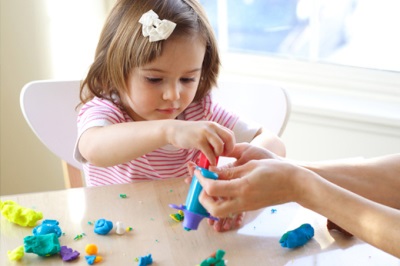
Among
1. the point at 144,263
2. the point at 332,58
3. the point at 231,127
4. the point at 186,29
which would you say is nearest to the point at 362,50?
the point at 332,58

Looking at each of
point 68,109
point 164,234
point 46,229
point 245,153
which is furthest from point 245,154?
point 68,109

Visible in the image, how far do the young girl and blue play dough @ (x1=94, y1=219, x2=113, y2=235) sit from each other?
0.63 feet

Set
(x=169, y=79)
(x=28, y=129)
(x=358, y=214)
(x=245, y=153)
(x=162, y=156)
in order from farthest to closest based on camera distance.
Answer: (x=28, y=129) < (x=162, y=156) < (x=169, y=79) < (x=245, y=153) < (x=358, y=214)

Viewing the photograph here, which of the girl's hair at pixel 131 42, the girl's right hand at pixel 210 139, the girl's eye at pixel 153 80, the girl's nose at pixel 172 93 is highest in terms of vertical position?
the girl's hair at pixel 131 42

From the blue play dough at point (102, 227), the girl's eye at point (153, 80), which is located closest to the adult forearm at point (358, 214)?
the blue play dough at point (102, 227)

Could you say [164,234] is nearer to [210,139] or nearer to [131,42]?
[210,139]

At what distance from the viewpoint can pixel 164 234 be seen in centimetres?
98

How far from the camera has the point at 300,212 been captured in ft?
3.47

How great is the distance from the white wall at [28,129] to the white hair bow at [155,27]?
0.75 meters

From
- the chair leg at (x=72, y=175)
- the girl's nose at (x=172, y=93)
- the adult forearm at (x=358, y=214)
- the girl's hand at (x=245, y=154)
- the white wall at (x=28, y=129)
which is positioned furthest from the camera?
the white wall at (x=28, y=129)

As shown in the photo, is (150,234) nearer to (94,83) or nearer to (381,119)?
(94,83)

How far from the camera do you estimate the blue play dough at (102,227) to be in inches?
38.3

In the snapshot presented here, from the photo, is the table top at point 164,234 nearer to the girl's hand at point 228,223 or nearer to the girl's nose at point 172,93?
the girl's hand at point 228,223

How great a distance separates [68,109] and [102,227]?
52cm
